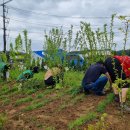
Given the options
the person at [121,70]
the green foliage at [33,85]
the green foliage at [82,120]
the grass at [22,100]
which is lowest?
the grass at [22,100]

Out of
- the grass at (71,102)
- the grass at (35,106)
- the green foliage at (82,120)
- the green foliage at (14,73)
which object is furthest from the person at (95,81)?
the green foliage at (14,73)

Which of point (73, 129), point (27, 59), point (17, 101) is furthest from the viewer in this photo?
point (27, 59)

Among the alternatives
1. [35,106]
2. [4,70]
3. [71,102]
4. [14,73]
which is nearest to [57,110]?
[35,106]

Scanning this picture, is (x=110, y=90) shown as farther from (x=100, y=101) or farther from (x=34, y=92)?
(x=34, y=92)

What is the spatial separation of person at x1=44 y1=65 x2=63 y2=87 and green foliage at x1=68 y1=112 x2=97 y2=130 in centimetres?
380

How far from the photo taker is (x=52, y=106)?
7.96 m

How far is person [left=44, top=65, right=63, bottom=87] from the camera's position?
1060 centimetres

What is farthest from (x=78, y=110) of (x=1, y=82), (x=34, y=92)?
(x=1, y=82)

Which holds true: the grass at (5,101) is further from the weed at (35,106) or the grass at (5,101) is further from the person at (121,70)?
the person at (121,70)

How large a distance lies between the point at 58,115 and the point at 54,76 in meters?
3.50

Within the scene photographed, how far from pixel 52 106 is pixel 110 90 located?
1880 mm

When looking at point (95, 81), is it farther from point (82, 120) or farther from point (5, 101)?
point (82, 120)

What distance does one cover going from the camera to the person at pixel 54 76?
10604mm

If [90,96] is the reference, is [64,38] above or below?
above
